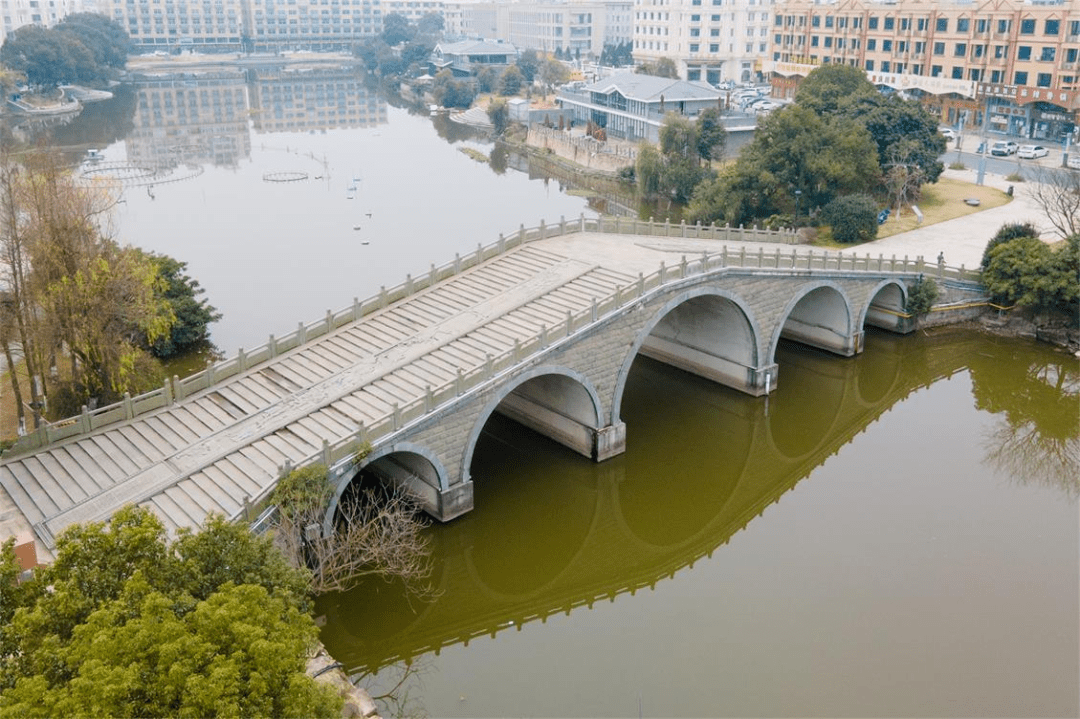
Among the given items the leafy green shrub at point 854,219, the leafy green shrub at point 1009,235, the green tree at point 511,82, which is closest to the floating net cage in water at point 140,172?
the green tree at point 511,82

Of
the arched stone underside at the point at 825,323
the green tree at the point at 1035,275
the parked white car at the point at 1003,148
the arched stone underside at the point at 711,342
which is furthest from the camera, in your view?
the parked white car at the point at 1003,148

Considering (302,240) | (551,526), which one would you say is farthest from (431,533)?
(302,240)

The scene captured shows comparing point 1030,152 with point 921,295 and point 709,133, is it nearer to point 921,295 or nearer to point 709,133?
point 709,133

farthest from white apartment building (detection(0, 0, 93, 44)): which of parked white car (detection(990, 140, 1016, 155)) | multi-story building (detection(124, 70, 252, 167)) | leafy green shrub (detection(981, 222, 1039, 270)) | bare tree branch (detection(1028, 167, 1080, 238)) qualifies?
leafy green shrub (detection(981, 222, 1039, 270))

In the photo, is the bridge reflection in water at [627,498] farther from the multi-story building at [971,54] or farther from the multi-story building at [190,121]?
the multi-story building at [190,121]

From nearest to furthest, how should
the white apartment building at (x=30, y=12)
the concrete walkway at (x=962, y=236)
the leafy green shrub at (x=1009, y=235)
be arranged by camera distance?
the leafy green shrub at (x=1009, y=235) → the concrete walkway at (x=962, y=236) → the white apartment building at (x=30, y=12)

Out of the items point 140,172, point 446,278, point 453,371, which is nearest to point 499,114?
point 140,172

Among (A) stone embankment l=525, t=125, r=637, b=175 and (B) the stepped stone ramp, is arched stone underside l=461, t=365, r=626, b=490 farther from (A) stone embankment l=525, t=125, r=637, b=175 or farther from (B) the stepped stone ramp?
(A) stone embankment l=525, t=125, r=637, b=175
